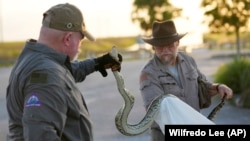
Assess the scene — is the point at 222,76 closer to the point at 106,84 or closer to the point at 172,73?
the point at 106,84

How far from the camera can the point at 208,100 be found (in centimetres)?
484

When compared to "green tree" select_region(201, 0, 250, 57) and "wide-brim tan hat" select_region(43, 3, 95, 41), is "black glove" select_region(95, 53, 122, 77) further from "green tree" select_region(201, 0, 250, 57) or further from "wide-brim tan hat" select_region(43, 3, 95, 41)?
"green tree" select_region(201, 0, 250, 57)

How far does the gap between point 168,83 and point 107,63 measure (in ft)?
2.52

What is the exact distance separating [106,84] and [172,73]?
17.5 metres

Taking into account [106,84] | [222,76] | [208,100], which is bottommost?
[106,84]

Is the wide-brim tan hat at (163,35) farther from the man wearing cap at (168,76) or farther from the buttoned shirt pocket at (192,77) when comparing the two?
the buttoned shirt pocket at (192,77)

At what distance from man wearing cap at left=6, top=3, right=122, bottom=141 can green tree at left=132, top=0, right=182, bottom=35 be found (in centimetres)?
3532

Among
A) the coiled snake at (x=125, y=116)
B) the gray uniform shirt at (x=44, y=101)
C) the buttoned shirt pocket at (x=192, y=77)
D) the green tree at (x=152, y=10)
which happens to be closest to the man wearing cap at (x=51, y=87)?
the gray uniform shirt at (x=44, y=101)

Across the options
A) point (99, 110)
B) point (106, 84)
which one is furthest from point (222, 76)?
point (106, 84)

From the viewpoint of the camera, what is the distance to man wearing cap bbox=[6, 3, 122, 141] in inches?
114

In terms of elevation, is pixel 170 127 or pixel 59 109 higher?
pixel 59 109

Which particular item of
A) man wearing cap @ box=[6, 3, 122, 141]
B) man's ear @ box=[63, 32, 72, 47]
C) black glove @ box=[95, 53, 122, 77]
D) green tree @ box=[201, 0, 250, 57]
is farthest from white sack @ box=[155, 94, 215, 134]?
green tree @ box=[201, 0, 250, 57]

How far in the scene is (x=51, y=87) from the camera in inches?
116

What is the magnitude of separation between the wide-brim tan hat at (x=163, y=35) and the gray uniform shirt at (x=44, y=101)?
64.7 inches
